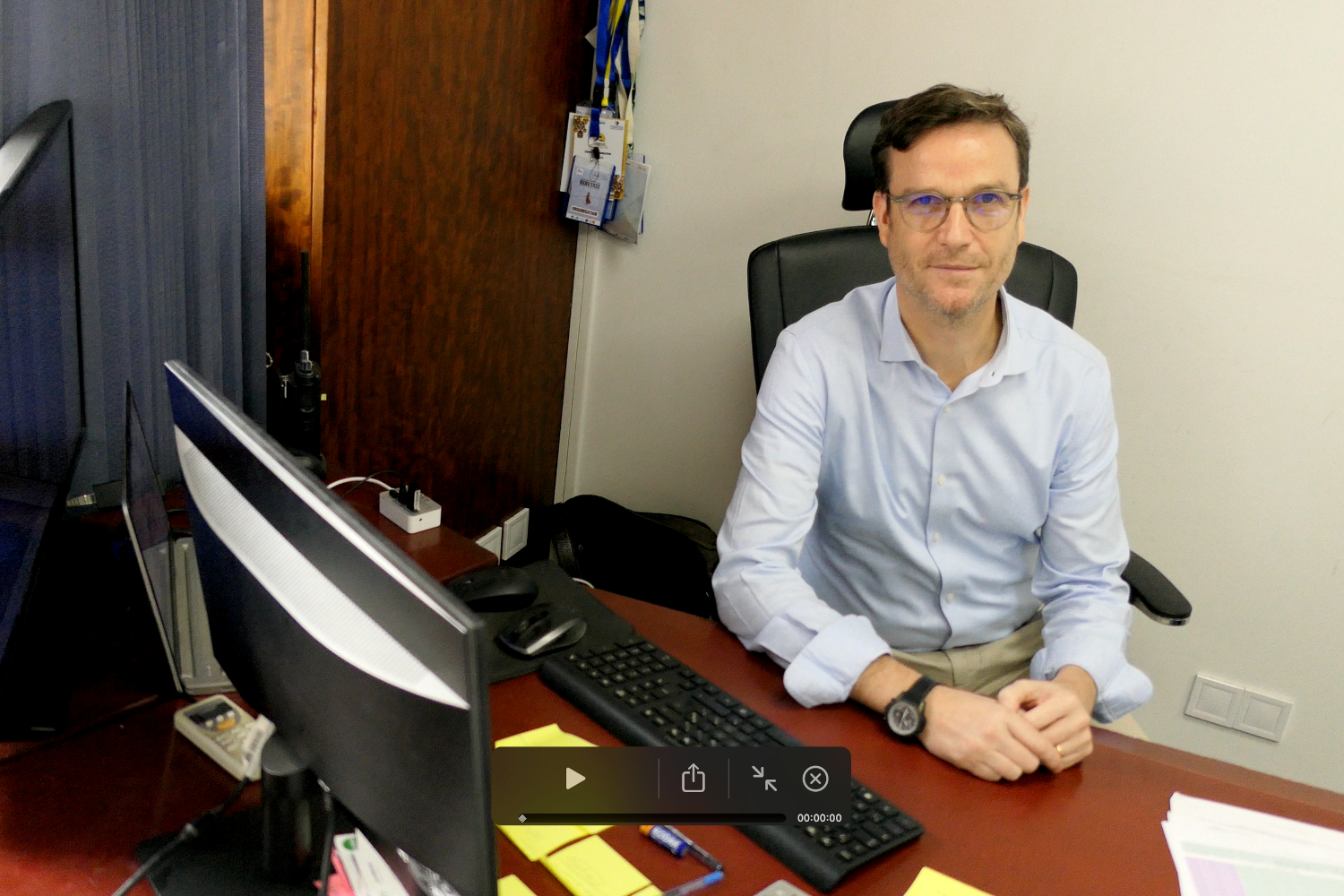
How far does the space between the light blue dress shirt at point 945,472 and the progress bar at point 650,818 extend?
0.55 metres

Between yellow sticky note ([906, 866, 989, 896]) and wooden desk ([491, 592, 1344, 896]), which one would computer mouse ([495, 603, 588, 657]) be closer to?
wooden desk ([491, 592, 1344, 896])

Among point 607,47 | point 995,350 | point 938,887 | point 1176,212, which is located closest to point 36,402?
point 938,887

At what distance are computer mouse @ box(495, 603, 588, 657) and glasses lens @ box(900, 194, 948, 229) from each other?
2.38 ft

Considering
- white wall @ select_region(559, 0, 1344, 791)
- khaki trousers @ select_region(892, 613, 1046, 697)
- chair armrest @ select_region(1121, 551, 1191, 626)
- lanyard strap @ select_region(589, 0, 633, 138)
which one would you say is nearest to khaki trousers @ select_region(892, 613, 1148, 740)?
khaki trousers @ select_region(892, 613, 1046, 697)

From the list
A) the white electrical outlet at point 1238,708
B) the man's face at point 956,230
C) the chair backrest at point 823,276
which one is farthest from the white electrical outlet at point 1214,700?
the man's face at point 956,230

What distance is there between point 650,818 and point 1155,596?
1014 millimetres

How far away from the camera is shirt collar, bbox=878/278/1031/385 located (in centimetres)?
148

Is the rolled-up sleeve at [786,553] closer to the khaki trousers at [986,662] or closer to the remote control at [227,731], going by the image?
the khaki trousers at [986,662]

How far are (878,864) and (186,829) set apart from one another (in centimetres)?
56

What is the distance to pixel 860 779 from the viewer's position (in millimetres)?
990

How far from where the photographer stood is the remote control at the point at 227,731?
0.91 m

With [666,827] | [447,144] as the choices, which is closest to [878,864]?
[666,827]

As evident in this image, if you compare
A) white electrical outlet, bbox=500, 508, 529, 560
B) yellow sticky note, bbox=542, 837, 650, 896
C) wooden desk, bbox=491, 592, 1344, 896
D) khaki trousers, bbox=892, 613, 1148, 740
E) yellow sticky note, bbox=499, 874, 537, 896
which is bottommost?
white electrical outlet, bbox=500, 508, 529, 560

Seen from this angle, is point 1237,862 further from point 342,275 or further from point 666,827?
point 342,275
